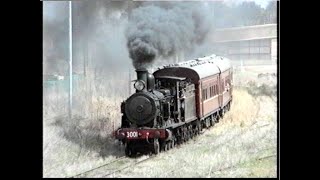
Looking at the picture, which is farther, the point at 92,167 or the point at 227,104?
the point at 227,104

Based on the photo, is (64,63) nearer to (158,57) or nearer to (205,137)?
(158,57)

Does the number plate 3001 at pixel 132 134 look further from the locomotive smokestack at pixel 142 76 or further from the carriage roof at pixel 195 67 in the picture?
the carriage roof at pixel 195 67

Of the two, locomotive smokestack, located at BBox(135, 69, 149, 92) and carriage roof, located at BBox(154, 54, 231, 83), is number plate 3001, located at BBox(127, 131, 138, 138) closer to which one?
locomotive smokestack, located at BBox(135, 69, 149, 92)

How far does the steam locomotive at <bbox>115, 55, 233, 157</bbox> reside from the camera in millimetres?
8844

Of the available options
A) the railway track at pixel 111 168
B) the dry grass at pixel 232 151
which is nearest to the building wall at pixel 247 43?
the dry grass at pixel 232 151

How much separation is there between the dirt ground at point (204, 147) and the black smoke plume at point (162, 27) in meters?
0.91

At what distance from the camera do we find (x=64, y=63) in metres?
9.03

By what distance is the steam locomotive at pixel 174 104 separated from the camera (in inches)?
348

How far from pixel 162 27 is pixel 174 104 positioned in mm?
1206

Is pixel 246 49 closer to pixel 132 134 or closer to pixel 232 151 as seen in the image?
pixel 232 151

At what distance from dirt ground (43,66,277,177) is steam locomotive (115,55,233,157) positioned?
223 mm
